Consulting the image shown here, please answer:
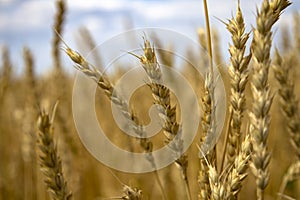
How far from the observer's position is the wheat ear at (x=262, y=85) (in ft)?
1.77

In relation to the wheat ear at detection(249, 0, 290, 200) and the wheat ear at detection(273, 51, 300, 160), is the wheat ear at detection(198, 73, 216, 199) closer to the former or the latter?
the wheat ear at detection(249, 0, 290, 200)

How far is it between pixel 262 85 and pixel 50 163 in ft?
1.23

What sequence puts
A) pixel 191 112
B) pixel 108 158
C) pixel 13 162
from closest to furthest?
pixel 191 112 < pixel 108 158 < pixel 13 162

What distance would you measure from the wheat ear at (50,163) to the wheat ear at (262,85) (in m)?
0.32

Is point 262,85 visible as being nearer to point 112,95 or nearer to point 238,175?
point 238,175

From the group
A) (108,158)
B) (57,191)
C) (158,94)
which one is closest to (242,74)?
(158,94)

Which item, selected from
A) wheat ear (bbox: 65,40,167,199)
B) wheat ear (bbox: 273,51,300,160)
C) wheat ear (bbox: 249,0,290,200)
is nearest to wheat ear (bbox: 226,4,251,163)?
wheat ear (bbox: 249,0,290,200)

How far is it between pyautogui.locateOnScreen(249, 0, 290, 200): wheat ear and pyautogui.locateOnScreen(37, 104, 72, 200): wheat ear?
324 mm

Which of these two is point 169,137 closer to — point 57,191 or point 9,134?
point 57,191

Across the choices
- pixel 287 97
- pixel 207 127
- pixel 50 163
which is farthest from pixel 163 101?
pixel 287 97

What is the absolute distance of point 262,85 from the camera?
Answer: 1.83ft

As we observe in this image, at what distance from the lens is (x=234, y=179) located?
1.83 ft

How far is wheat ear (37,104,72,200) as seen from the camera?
0.66 m

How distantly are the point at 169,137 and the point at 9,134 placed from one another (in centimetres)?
235
